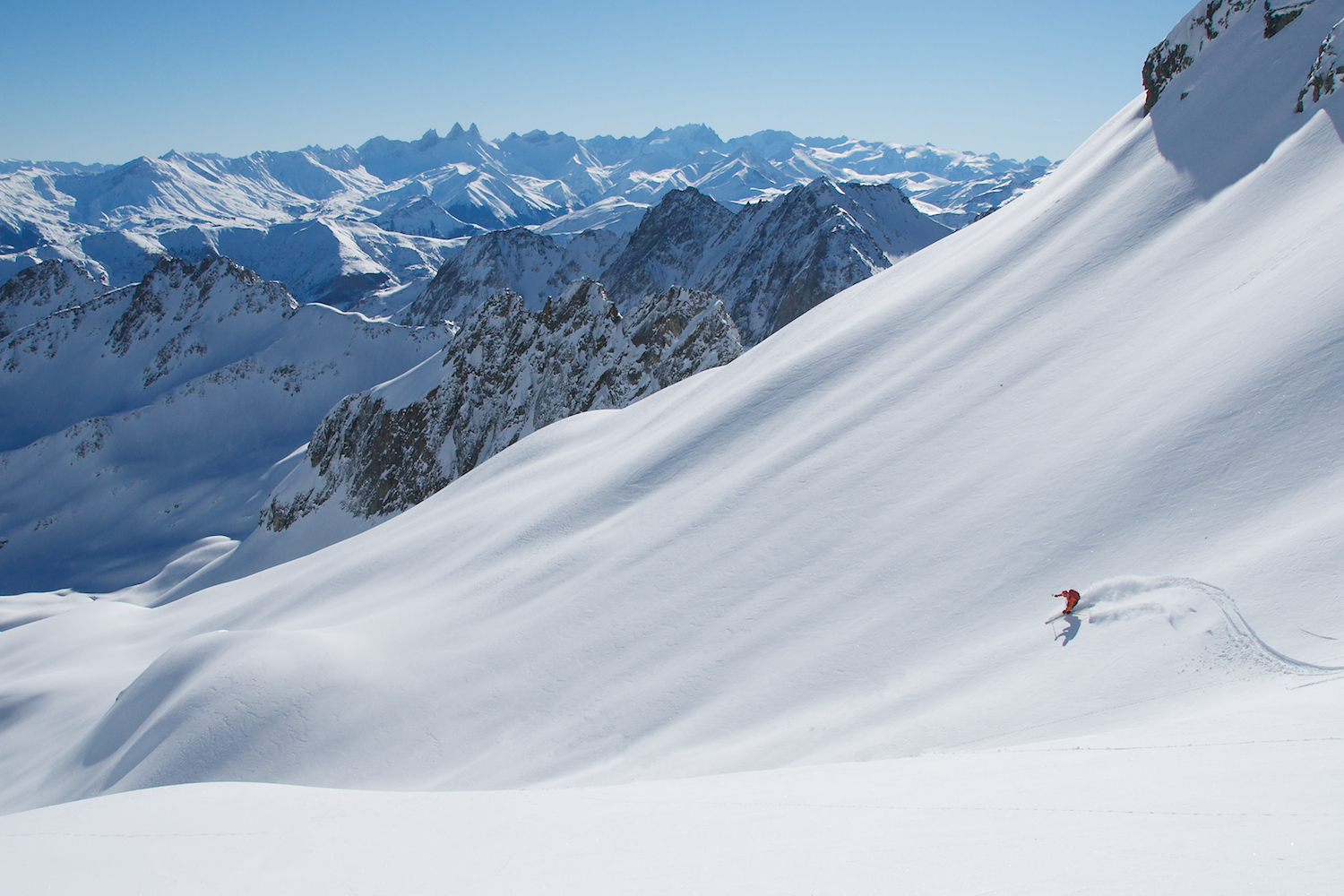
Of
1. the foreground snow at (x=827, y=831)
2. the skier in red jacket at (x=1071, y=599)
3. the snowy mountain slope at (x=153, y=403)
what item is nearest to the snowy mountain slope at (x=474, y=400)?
the snowy mountain slope at (x=153, y=403)

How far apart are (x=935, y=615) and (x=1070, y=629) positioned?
5.52 feet

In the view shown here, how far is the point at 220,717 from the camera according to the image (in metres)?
13.5

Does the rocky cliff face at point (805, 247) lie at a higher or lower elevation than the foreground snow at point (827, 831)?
higher

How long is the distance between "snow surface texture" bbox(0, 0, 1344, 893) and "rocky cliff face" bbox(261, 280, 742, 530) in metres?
25.8

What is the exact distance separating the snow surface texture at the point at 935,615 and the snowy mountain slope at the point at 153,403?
69238 millimetres

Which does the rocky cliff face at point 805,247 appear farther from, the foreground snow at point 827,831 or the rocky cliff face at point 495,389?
the foreground snow at point 827,831

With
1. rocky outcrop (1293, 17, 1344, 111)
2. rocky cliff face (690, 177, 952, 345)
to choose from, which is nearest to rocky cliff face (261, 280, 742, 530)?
rocky outcrop (1293, 17, 1344, 111)

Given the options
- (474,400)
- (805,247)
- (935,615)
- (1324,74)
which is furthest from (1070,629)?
(805,247)

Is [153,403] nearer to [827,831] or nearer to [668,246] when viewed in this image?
[668,246]

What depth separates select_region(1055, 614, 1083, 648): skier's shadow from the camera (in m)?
7.86

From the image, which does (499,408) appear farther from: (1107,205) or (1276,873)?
(1276,873)

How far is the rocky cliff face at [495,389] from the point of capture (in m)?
47.1

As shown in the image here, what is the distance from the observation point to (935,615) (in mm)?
9328

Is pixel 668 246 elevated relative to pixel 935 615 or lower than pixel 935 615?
elevated
